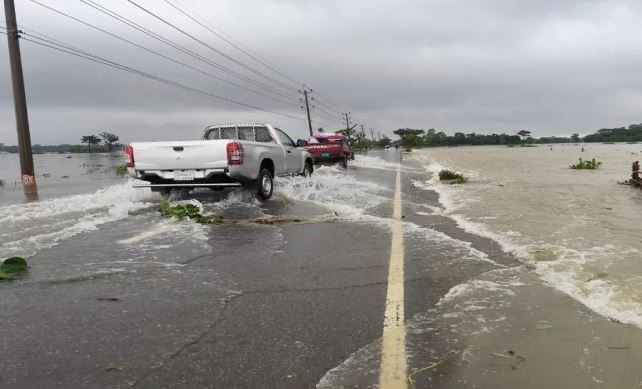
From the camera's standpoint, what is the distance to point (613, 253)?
6.17 m

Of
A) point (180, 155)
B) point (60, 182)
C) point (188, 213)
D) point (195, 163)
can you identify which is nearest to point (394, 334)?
point (188, 213)

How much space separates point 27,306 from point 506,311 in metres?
3.91

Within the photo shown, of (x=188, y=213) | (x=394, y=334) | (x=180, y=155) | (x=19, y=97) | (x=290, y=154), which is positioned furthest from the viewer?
(x=19, y=97)

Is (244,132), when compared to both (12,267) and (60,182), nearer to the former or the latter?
(12,267)

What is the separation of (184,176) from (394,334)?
7461 mm

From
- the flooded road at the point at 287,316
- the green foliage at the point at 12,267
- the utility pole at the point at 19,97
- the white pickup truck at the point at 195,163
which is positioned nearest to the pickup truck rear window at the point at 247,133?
the white pickup truck at the point at 195,163

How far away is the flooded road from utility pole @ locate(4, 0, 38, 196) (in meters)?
10.5

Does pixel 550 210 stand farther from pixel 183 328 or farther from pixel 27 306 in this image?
pixel 27 306

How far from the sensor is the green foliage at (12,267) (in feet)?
17.1

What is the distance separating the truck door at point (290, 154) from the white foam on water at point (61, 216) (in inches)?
140

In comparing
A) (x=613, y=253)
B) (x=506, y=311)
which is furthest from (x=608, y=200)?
(x=506, y=311)

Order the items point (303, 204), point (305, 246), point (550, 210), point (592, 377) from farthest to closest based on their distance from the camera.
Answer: point (303, 204) → point (550, 210) → point (305, 246) → point (592, 377)

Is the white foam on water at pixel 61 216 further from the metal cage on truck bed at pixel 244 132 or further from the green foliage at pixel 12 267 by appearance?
the metal cage on truck bed at pixel 244 132

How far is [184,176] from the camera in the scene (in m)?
10.3
